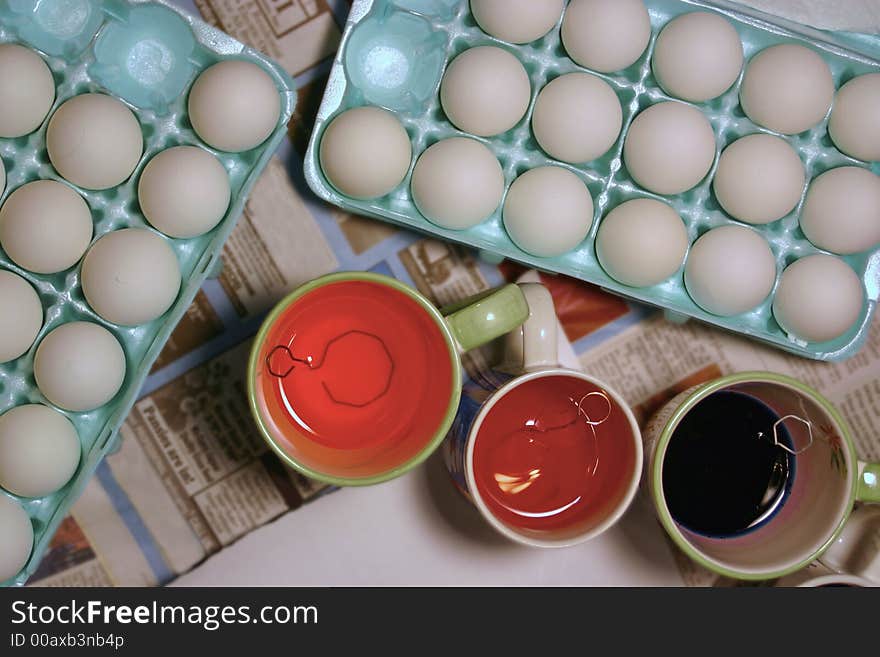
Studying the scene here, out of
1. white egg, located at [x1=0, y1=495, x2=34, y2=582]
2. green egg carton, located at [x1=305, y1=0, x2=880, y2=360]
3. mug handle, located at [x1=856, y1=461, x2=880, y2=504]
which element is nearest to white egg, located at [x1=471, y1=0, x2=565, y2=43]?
green egg carton, located at [x1=305, y1=0, x2=880, y2=360]

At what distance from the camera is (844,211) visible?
0.71 m

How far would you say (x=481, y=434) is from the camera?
71 cm

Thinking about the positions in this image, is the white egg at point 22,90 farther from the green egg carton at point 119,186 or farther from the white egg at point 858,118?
the white egg at point 858,118

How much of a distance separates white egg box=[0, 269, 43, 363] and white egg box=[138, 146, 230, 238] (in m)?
0.12

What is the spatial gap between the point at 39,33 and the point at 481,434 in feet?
1.73

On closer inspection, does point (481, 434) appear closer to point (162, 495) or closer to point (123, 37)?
point (162, 495)

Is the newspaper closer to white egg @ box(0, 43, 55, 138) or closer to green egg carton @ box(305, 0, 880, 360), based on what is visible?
green egg carton @ box(305, 0, 880, 360)

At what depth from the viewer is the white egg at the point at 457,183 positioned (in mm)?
682

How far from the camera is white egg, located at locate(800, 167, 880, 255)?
71 centimetres

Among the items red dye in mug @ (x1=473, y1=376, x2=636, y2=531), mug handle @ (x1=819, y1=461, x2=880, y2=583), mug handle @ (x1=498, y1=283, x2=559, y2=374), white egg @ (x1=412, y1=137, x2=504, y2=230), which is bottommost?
mug handle @ (x1=819, y1=461, x2=880, y2=583)

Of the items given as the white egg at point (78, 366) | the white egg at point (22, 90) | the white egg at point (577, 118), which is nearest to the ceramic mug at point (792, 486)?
the white egg at point (577, 118)

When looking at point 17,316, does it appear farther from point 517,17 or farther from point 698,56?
point 698,56

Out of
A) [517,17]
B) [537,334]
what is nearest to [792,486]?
[537,334]

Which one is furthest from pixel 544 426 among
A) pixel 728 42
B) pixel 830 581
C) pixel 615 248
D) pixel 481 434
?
pixel 728 42
